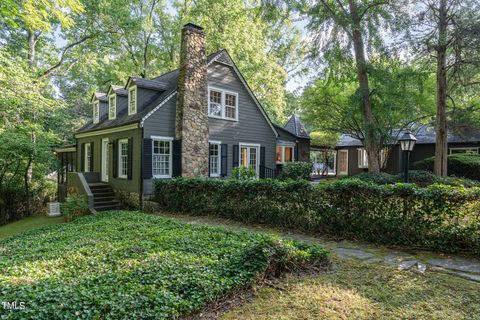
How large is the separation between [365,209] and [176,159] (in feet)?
25.9

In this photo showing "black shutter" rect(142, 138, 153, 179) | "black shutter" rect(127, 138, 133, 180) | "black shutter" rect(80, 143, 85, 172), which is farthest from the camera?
Result: "black shutter" rect(80, 143, 85, 172)

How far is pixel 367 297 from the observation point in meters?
3.24

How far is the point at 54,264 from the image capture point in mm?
3902

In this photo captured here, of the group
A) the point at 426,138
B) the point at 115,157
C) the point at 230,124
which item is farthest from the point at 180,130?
the point at 426,138

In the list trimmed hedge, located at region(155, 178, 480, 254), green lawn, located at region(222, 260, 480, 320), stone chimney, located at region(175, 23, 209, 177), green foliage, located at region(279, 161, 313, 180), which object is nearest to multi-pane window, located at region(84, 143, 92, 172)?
stone chimney, located at region(175, 23, 209, 177)

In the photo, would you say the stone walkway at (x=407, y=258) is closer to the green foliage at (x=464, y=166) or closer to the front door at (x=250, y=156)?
the front door at (x=250, y=156)

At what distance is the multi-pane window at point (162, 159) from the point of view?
11.5 m

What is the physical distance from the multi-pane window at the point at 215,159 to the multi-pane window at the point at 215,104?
4.82 ft

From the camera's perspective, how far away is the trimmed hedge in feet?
15.9

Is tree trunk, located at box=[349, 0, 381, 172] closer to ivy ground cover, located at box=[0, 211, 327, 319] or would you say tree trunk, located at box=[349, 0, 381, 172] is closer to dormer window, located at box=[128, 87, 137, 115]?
dormer window, located at box=[128, 87, 137, 115]

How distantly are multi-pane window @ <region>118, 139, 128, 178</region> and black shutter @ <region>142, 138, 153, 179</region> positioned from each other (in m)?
1.64

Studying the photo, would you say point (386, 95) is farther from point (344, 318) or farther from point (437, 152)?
point (344, 318)

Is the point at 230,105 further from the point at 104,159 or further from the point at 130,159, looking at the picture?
the point at 104,159

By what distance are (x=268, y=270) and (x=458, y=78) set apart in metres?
14.0
